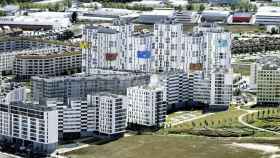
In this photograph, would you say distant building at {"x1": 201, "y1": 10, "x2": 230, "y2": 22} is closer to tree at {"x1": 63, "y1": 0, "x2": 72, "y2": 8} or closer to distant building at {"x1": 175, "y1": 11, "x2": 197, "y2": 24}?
distant building at {"x1": 175, "y1": 11, "x2": 197, "y2": 24}

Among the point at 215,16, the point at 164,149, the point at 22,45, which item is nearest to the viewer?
the point at 164,149

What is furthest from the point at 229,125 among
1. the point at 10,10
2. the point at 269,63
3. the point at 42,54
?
the point at 10,10

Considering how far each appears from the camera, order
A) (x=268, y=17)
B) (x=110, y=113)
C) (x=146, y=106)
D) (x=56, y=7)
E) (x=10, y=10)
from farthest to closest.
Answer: (x=56, y=7) < (x=10, y=10) < (x=268, y=17) < (x=146, y=106) < (x=110, y=113)

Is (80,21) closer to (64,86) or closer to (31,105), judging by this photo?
(64,86)

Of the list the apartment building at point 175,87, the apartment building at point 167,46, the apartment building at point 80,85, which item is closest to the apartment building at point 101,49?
the apartment building at point 167,46

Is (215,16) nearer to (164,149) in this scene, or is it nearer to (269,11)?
(269,11)

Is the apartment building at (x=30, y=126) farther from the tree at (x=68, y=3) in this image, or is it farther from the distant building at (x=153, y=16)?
the tree at (x=68, y=3)
